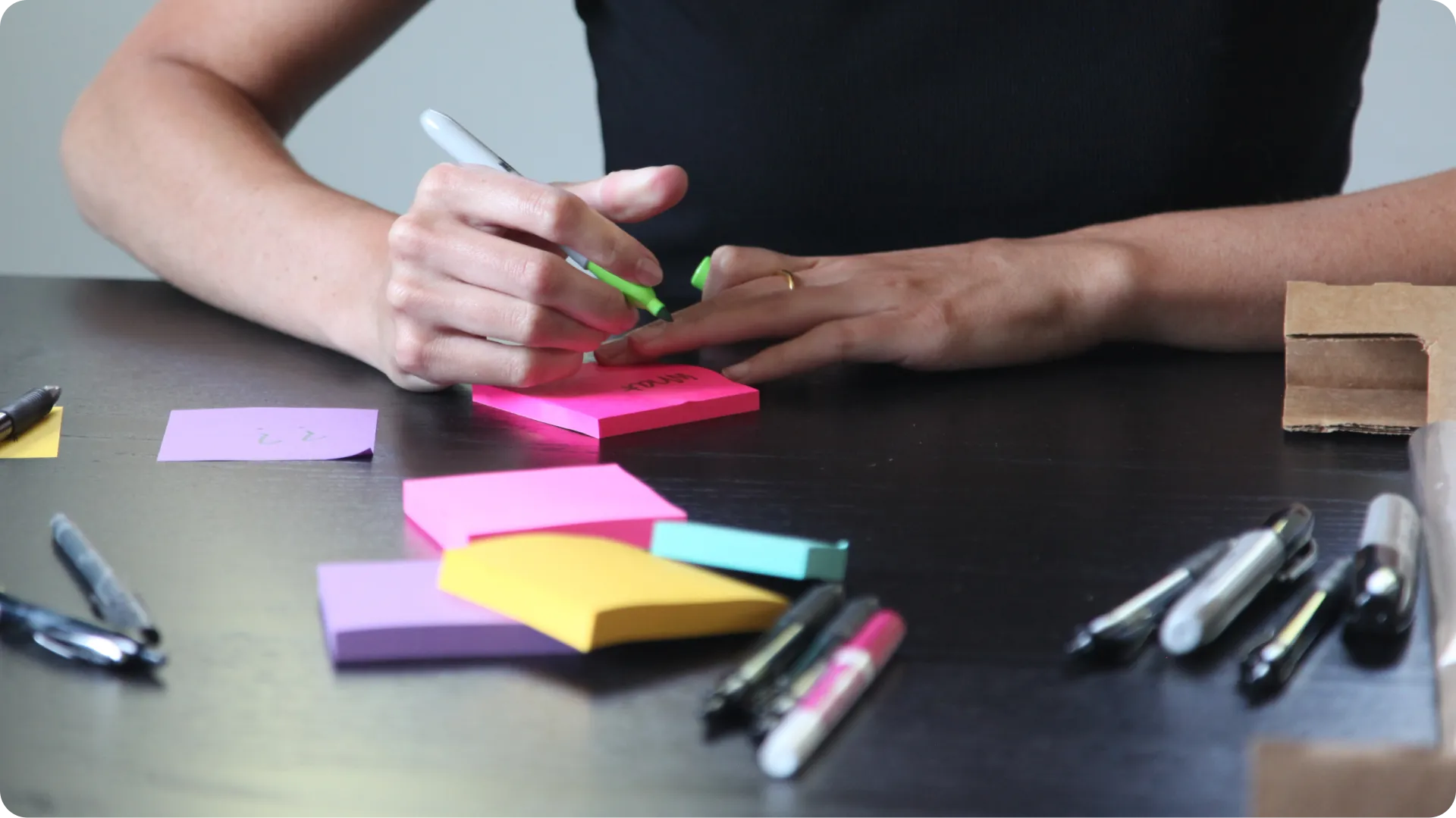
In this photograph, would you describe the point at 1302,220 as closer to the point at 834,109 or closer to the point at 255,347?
the point at 834,109

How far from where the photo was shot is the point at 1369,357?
909 millimetres

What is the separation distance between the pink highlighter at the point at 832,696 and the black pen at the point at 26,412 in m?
0.57

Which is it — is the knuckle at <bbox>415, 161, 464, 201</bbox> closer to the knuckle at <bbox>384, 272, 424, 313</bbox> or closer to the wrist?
the knuckle at <bbox>384, 272, 424, 313</bbox>

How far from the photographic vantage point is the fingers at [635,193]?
2.96 ft

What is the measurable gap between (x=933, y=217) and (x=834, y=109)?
0.15 m

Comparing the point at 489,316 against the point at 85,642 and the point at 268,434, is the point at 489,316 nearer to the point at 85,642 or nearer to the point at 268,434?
the point at 268,434

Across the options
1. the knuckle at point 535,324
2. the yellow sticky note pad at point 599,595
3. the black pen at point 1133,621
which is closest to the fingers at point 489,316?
the knuckle at point 535,324

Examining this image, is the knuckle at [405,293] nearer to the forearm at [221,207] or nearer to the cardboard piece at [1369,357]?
the forearm at [221,207]

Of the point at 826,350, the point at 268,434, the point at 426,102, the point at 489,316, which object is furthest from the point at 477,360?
the point at 426,102

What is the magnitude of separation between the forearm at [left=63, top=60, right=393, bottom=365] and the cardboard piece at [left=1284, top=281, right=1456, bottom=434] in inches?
25.2

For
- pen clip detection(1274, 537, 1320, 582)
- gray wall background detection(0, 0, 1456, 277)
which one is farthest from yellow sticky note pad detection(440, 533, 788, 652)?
gray wall background detection(0, 0, 1456, 277)

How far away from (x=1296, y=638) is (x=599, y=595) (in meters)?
0.28

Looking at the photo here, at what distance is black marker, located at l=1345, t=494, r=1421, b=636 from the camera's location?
57 centimetres

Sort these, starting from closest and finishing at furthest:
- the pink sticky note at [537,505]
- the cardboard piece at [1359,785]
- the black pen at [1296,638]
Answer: the cardboard piece at [1359,785]
the black pen at [1296,638]
the pink sticky note at [537,505]
